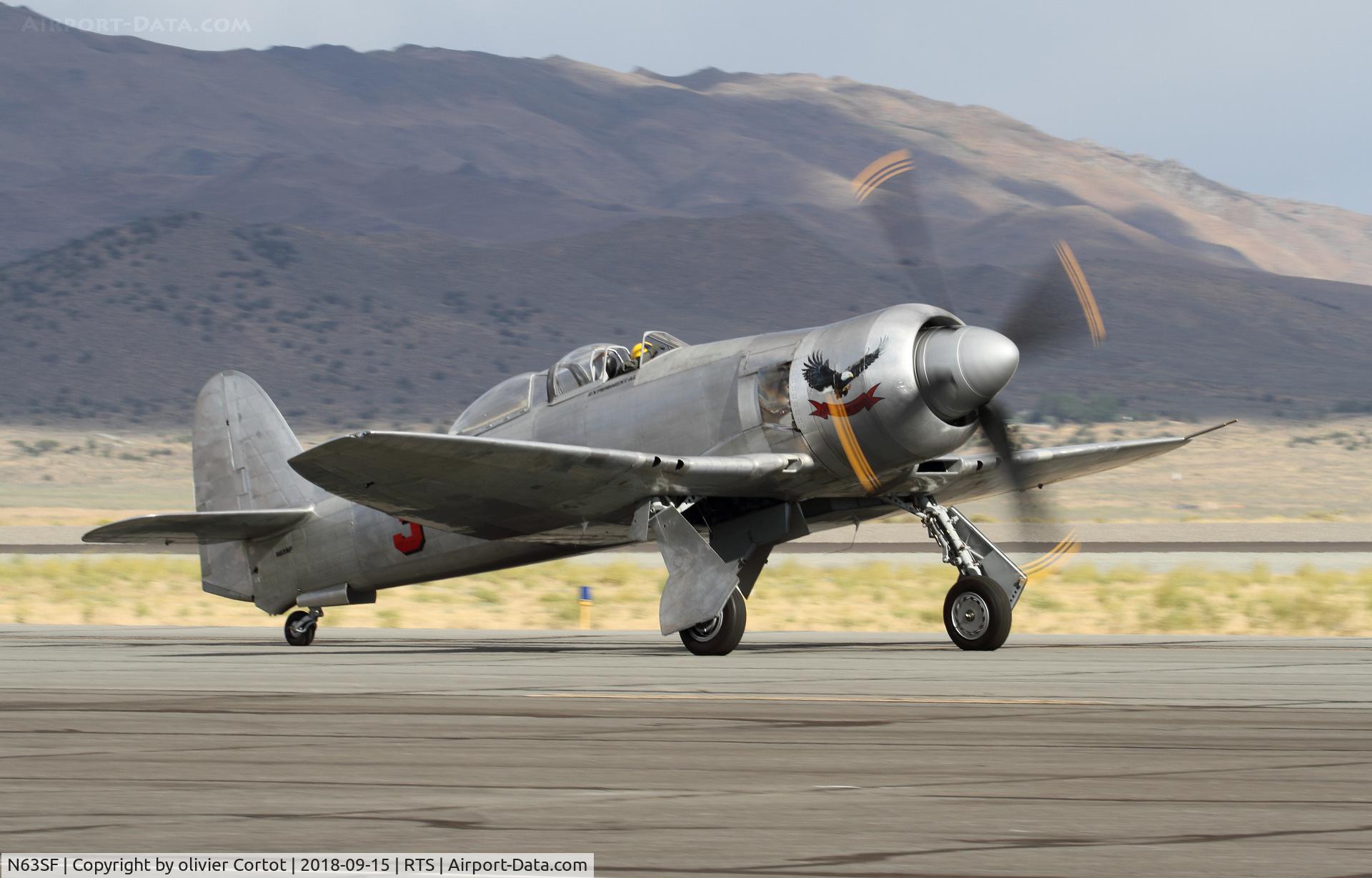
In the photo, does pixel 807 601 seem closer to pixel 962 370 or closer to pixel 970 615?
pixel 970 615

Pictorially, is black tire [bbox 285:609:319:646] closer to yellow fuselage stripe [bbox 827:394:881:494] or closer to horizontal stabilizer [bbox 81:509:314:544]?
horizontal stabilizer [bbox 81:509:314:544]

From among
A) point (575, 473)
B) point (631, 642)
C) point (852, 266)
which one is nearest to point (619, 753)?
point (575, 473)

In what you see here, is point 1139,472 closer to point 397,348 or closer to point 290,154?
point 397,348

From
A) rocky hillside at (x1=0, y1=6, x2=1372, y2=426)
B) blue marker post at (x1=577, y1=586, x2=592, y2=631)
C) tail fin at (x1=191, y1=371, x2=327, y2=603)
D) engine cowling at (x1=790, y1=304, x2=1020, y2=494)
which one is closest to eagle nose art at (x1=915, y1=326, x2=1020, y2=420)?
engine cowling at (x1=790, y1=304, x2=1020, y2=494)

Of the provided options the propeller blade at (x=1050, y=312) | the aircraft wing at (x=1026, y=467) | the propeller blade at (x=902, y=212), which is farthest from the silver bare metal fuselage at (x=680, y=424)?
the propeller blade at (x=1050, y=312)

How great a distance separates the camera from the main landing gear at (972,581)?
16172 millimetres

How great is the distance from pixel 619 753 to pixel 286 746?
1576 mm

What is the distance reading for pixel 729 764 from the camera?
24.2ft

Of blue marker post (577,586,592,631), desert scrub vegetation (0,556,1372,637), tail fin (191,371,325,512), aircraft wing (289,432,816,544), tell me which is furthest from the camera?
desert scrub vegetation (0,556,1372,637)

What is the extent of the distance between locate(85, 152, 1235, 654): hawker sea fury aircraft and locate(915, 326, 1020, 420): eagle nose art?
18 millimetres

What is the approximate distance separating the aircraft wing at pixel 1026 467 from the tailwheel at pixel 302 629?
708 cm

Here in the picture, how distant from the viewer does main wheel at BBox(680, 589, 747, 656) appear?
52.3 ft

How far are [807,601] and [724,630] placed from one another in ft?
48.0

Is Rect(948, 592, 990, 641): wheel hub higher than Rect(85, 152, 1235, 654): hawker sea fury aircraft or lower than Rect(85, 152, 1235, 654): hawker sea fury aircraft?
lower
